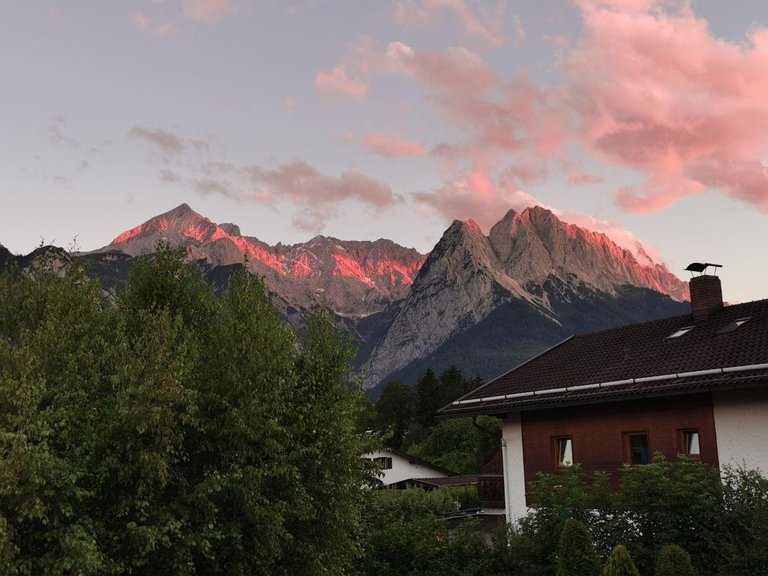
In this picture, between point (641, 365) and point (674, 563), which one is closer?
point (674, 563)

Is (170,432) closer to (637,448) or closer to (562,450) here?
(637,448)

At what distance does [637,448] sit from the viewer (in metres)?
22.9

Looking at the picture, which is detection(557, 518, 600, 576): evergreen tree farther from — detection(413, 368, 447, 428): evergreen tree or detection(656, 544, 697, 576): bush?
detection(413, 368, 447, 428): evergreen tree

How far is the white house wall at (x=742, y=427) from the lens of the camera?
1981 centimetres

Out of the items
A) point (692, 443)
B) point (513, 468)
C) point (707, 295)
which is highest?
point (707, 295)

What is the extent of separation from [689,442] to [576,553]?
607 cm

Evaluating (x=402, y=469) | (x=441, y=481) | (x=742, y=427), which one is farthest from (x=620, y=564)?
(x=402, y=469)

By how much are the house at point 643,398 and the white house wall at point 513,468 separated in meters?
0.04

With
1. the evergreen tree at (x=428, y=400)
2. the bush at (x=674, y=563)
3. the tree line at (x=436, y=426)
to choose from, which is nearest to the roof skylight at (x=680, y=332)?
the bush at (x=674, y=563)

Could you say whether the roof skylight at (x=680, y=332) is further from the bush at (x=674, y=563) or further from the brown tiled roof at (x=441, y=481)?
the brown tiled roof at (x=441, y=481)

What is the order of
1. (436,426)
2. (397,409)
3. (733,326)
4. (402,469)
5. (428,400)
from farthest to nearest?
1. (397,409)
2. (428,400)
3. (436,426)
4. (402,469)
5. (733,326)

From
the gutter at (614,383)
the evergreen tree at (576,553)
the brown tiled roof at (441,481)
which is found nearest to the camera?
the evergreen tree at (576,553)

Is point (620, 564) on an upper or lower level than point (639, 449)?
lower

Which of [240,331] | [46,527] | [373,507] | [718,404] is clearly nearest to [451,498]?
[373,507]
